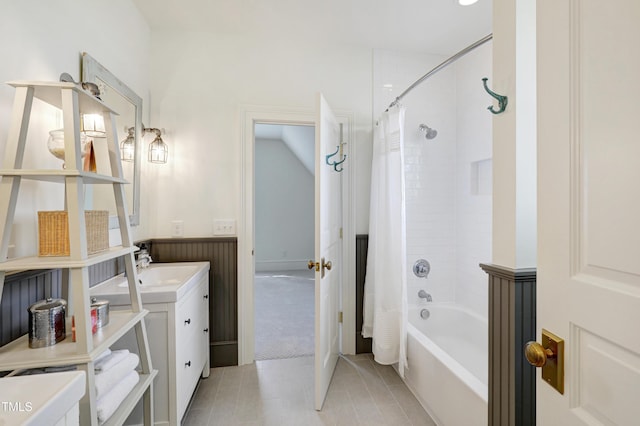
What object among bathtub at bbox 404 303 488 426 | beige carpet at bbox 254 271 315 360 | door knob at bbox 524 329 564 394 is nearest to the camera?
door knob at bbox 524 329 564 394

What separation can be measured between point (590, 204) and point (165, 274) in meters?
2.15

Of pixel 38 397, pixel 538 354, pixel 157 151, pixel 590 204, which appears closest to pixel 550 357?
pixel 538 354

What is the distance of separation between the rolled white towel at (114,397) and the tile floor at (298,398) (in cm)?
77

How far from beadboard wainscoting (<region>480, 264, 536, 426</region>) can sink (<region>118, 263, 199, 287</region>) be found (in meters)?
1.59

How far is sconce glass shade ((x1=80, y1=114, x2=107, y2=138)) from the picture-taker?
140 cm

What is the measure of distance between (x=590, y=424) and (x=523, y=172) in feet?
2.54

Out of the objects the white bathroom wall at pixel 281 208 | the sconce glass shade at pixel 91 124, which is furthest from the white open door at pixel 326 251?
the white bathroom wall at pixel 281 208

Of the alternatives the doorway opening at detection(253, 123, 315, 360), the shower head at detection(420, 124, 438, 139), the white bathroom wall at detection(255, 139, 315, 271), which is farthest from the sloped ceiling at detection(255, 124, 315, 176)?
the shower head at detection(420, 124, 438, 139)

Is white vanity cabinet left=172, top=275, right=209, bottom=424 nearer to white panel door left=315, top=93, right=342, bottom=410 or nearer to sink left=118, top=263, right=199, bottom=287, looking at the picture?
sink left=118, top=263, right=199, bottom=287

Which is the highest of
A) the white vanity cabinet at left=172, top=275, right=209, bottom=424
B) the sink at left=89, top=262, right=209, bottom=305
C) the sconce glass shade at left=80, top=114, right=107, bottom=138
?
the sconce glass shade at left=80, top=114, right=107, bottom=138

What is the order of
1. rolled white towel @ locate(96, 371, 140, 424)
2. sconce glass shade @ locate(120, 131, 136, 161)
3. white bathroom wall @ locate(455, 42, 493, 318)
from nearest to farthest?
rolled white towel @ locate(96, 371, 140, 424) < sconce glass shade @ locate(120, 131, 136, 161) < white bathroom wall @ locate(455, 42, 493, 318)

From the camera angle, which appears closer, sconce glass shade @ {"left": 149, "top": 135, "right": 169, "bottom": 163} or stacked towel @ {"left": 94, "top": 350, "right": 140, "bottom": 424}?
stacked towel @ {"left": 94, "top": 350, "right": 140, "bottom": 424}

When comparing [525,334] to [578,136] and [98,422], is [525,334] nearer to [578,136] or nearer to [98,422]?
[578,136]

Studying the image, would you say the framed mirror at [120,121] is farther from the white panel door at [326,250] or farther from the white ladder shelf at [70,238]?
the white panel door at [326,250]
